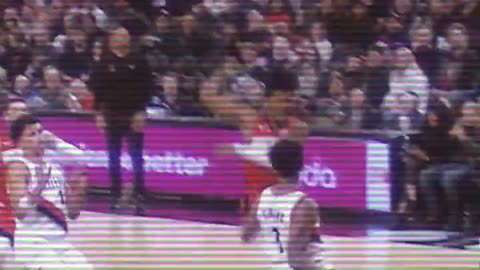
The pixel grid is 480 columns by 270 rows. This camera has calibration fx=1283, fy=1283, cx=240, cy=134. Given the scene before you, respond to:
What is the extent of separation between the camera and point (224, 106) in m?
6.05

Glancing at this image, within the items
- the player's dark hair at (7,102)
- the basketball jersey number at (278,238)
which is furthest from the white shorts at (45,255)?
the basketball jersey number at (278,238)

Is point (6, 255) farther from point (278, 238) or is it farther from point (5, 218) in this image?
point (278, 238)

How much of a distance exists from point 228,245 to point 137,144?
647mm

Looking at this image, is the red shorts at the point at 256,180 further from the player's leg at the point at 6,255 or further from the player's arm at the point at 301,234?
the player's leg at the point at 6,255

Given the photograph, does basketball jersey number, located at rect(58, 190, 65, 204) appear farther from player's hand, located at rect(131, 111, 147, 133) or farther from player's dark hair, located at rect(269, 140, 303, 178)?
player's dark hair, located at rect(269, 140, 303, 178)

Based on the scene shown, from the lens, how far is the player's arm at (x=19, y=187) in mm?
6000

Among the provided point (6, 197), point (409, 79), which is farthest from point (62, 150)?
point (409, 79)

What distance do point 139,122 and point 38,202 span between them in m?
0.61

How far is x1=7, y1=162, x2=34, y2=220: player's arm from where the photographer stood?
6.00 meters

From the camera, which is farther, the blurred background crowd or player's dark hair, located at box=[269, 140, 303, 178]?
the blurred background crowd

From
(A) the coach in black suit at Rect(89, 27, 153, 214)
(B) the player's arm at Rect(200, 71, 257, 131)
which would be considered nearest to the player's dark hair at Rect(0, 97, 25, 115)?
(A) the coach in black suit at Rect(89, 27, 153, 214)

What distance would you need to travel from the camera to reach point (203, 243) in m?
6.13

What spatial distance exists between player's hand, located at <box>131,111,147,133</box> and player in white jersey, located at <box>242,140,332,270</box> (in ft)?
2.09

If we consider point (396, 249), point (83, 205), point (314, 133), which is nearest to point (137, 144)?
point (83, 205)
